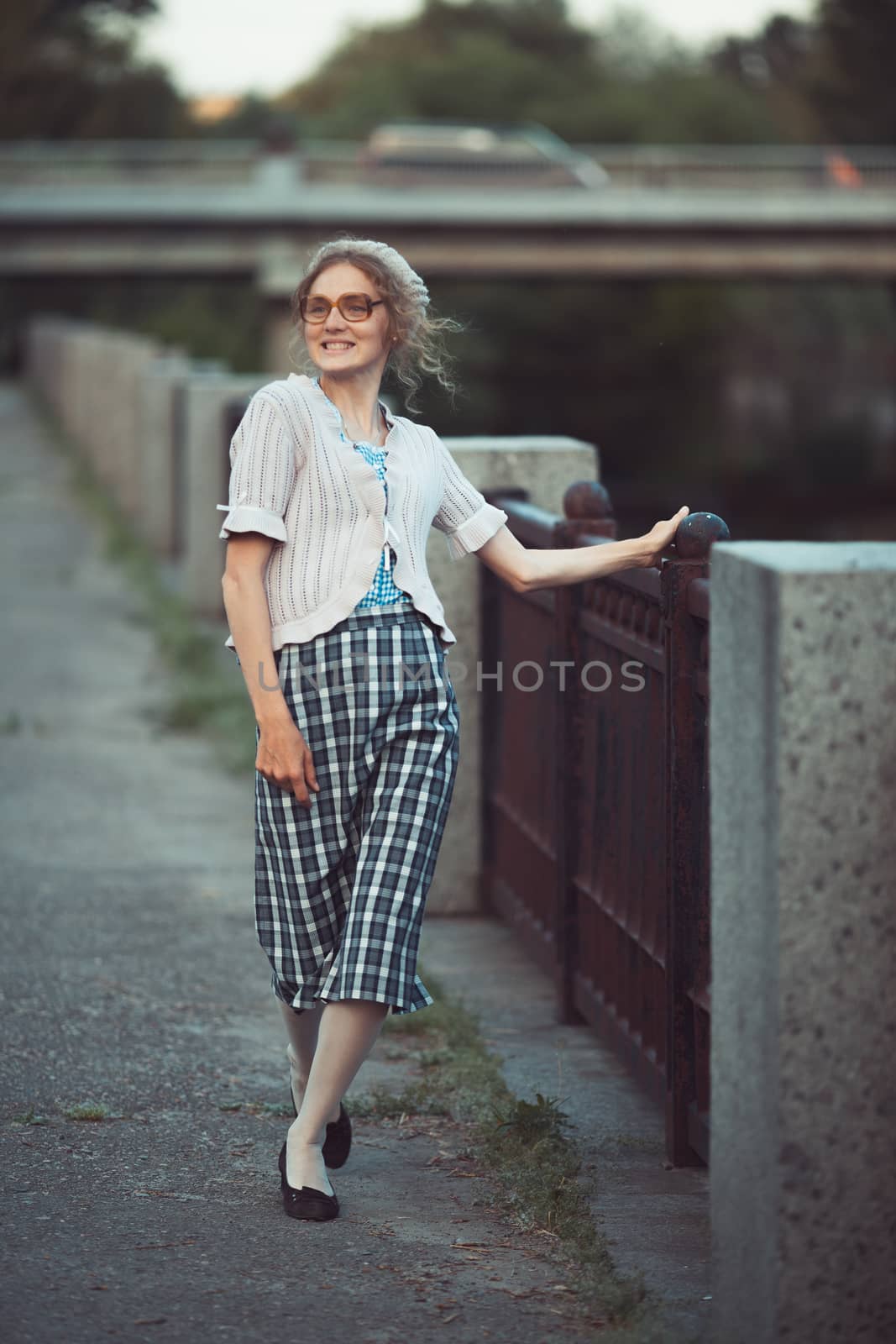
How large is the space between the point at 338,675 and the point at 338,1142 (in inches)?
42.2

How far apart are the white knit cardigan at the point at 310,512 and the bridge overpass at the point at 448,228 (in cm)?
4133

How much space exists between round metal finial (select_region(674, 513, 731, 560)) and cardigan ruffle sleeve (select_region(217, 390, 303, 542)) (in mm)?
827

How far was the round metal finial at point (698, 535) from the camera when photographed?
14.1 feet

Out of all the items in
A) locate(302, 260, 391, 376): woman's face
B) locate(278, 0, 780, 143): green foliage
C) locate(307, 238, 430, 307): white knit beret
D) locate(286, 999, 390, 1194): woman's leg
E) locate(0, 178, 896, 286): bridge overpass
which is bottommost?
locate(286, 999, 390, 1194): woman's leg

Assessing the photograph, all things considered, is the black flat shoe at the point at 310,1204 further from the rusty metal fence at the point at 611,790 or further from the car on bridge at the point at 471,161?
the car on bridge at the point at 471,161

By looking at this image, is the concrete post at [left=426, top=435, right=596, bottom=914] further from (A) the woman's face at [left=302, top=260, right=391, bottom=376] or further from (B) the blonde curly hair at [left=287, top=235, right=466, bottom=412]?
(A) the woman's face at [left=302, top=260, right=391, bottom=376]

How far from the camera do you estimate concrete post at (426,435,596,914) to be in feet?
21.4

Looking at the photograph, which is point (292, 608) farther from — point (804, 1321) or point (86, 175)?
point (86, 175)

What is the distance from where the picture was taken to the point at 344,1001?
4.08m

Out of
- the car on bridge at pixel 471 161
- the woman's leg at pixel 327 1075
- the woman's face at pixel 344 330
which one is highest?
the car on bridge at pixel 471 161

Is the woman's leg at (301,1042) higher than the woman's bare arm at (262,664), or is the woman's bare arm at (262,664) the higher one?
the woman's bare arm at (262,664)

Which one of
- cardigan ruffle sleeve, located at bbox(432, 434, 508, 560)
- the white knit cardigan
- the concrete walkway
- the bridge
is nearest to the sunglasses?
the white knit cardigan

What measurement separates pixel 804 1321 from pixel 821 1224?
6.0 inches

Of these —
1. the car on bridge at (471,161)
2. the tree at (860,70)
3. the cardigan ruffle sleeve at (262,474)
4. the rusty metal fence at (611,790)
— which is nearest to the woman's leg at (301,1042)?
the rusty metal fence at (611,790)
